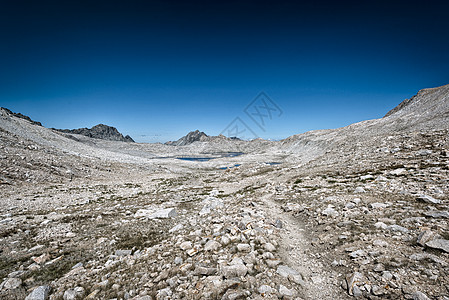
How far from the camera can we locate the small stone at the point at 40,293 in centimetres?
484

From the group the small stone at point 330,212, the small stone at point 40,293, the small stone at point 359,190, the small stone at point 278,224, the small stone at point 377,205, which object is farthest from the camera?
the small stone at point 359,190

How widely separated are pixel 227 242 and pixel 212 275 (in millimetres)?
1787

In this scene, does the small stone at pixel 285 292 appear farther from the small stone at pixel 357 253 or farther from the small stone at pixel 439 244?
the small stone at pixel 439 244

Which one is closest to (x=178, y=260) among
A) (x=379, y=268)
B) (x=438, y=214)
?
(x=379, y=268)

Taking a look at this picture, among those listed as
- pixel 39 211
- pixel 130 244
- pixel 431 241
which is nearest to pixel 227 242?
pixel 130 244

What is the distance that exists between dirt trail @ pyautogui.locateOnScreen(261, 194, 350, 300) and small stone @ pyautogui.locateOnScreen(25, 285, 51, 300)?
6.99 m

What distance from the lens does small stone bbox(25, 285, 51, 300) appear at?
15.9 ft

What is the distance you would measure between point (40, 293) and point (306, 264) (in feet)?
25.5

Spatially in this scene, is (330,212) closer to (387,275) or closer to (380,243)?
(380,243)

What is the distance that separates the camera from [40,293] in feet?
16.3

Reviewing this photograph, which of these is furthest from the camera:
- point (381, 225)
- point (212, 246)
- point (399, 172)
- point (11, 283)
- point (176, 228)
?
point (399, 172)

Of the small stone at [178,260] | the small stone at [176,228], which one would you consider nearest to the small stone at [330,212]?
the small stone at [178,260]

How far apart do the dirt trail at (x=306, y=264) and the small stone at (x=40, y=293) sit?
6.99 meters

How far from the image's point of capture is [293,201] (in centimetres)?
1209
